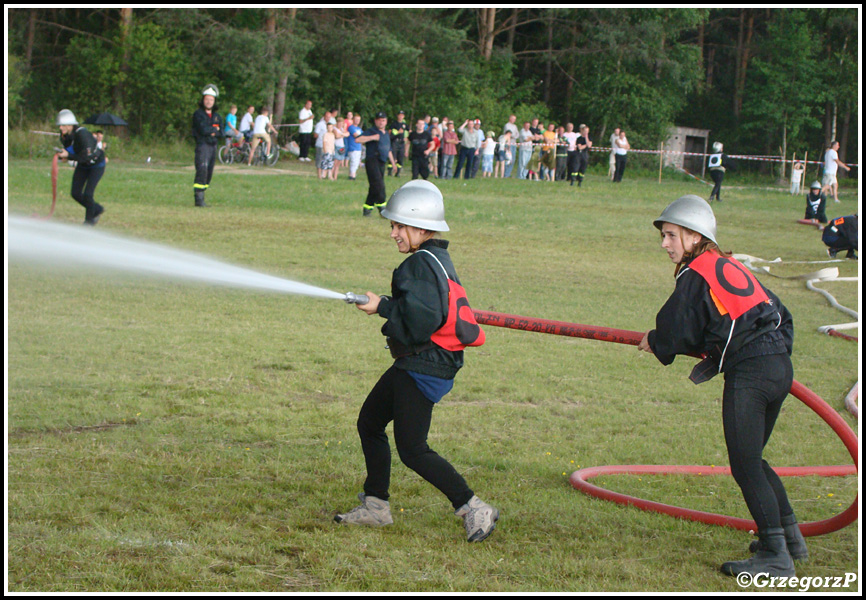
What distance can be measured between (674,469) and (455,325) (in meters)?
1.97

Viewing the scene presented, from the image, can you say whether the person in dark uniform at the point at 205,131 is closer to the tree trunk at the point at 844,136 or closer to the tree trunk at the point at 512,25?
the tree trunk at the point at 512,25

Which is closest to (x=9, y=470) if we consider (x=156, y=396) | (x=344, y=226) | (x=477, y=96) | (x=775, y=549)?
(x=156, y=396)

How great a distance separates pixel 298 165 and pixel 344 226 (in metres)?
16.6

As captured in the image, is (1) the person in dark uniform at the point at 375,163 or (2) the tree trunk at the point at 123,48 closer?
(1) the person in dark uniform at the point at 375,163

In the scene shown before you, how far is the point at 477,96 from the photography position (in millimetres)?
46125

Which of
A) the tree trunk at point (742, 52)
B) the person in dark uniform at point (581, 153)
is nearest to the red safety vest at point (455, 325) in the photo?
the person in dark uniform at point (581, 153)

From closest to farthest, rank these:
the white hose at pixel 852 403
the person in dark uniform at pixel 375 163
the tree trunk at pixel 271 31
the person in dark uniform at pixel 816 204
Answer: the white hose at pixel 852 403, the person in dark uniform at pixel 375 163, the person in dark uniform at pixel 816 204, the tree trunk at pixel 271 31

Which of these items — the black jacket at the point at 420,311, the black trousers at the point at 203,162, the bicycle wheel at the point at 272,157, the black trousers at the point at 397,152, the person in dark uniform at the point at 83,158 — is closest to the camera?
the black jacket at the point at 420,311

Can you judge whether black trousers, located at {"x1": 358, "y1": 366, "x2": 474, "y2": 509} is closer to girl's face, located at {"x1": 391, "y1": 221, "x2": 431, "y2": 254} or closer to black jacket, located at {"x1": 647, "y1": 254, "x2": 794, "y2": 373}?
girl's face, located at {"x1": 391, "y1": 221, "x2": 431, "y2": 254}

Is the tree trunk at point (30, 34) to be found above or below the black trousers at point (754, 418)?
above

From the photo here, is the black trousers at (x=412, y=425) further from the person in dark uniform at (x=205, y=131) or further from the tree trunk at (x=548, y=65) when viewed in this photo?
the tree trunk at (x=548, y=65)

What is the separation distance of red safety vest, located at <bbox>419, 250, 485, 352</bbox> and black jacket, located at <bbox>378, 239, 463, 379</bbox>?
0.03 metres

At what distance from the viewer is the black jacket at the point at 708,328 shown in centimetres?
409

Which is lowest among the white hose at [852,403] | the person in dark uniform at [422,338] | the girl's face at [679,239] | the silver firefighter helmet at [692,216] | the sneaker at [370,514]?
the sneaker at [370,514]
